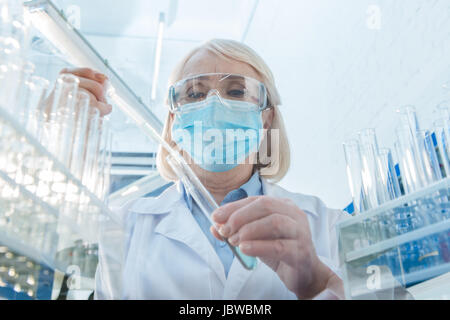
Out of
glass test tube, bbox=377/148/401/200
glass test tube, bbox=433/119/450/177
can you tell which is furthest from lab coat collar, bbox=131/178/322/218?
glass test tube, bbox=433/119/450/177

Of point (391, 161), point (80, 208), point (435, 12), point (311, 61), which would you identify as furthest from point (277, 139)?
point (435, 12)

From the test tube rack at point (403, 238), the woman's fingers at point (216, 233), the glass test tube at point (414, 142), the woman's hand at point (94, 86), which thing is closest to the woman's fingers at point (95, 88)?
the woman's hand at point (94, 86)

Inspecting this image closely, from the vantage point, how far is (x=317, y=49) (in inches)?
54.3

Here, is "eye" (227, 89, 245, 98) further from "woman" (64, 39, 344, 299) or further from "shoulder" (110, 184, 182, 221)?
"shoulder" (110, 184, 182, 221)

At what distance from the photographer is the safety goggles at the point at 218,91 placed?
959 millimetres

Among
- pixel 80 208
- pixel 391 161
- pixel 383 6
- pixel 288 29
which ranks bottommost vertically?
pixel 80 208

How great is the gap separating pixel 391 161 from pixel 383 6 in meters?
0.79

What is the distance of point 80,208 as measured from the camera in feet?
2.22

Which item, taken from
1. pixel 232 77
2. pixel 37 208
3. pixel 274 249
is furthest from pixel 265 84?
pixel 37 208

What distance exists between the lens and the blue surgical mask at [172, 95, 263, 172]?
3.10 feet

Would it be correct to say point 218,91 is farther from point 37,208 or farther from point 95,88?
point 37,208

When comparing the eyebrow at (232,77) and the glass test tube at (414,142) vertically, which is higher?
the eyebrow at (232,77)

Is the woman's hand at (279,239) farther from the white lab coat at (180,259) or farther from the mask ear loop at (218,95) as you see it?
the mask ear loop at (218,95)

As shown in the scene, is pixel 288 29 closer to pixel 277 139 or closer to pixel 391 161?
pixel 277 139
